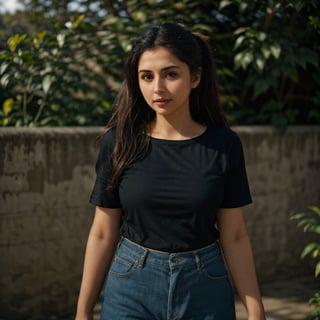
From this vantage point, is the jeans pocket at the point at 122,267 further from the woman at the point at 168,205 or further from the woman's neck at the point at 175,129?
the woman's neck at the point at 175,129

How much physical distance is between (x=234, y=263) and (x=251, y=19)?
390 centimetres

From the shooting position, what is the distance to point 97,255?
7.32ft

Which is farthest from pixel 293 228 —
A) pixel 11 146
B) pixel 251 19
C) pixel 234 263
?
pixel 234 263

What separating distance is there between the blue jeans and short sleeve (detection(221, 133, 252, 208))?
180 millimetres

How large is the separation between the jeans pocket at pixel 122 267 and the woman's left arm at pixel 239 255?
0.33m

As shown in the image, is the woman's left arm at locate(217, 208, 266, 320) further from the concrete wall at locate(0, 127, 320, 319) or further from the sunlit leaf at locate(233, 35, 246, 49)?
the sunlit leaf at locate(233, 35, 246, 49)

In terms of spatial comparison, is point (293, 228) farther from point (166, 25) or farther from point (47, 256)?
point (166, 25)

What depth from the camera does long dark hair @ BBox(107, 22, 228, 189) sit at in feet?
7.13

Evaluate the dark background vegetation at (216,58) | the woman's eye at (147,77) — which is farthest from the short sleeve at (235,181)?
the dark background vegetation at (216,58)

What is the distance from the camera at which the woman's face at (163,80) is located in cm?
213

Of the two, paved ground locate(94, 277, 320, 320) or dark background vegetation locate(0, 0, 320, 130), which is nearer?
paved ground locate(94, 277, 320, 320)

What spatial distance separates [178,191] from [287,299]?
3.11m

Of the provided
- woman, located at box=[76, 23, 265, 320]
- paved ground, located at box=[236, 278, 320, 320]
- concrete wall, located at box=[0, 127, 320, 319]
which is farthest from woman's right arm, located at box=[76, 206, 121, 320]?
paved ground, located at box=[236, 278, 320, 320]

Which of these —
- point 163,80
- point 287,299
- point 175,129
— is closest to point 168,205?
point 175,129
